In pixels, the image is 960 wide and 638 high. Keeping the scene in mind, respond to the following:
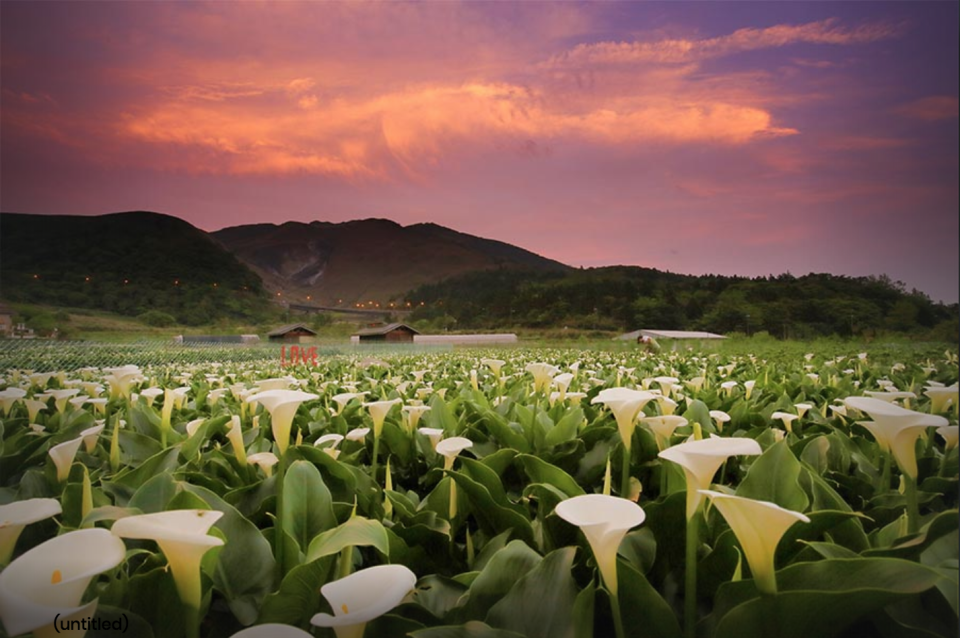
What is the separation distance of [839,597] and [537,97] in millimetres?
1351

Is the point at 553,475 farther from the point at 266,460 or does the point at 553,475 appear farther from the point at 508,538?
the point at 266,460

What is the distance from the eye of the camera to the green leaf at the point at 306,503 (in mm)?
873

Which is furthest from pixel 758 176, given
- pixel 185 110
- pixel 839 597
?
pixel 185 110

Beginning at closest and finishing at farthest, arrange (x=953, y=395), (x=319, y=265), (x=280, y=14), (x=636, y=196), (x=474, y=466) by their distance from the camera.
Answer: (x=953, y=395) < (x=474, y=466) < (x=280, y=14) < (x=636, y=196) < (x=319, y=265)

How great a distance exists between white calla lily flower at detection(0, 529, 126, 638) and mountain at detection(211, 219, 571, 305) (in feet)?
4.19

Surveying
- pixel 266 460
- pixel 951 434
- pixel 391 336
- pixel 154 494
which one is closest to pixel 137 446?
pixel 266 460

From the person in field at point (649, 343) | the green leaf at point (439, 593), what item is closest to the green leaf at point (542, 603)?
the green leaf at point (439, 593)

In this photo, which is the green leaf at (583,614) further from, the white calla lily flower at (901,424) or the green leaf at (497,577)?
the white calla lily flower at (901,424)

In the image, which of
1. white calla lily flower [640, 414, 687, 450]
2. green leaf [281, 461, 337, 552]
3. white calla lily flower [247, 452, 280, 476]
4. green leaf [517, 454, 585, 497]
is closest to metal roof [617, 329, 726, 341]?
white calla lily flower [640, 414, 687, 450]

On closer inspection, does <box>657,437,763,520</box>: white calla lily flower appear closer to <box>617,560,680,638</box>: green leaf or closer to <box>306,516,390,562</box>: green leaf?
<box>617,560,680,638</box>: green leaf

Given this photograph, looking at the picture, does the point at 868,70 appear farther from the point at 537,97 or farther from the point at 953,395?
the point at 537,97

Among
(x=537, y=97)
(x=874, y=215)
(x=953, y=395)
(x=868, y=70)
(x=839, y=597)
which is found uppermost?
(x=537, y=97)

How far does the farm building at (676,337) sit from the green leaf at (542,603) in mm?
4947

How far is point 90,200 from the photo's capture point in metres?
1.42
